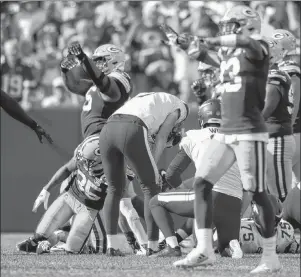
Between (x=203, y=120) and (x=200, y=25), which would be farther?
(x=200, y=25)

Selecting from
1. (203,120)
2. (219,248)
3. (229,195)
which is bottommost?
(219,248)

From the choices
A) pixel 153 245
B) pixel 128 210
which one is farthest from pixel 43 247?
pixel 153 245

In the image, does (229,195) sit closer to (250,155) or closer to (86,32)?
(250,155)

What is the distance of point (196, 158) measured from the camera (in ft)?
21.4

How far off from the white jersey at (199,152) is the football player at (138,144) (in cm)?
23

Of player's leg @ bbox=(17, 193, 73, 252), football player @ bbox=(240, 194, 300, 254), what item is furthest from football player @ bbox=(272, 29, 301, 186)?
player's leg @ bbox=(17, 193, 73, 252)

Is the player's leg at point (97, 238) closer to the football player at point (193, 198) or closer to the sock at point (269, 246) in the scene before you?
the football player at point (193, 198)

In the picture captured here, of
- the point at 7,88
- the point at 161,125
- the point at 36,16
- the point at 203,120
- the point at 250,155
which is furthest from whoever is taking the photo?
the point at 36,16

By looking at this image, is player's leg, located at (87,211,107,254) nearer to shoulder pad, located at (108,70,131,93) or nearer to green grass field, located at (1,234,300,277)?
green grass field, located at (1,234,300,277)

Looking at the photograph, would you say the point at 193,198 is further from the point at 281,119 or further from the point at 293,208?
the point at 293,208

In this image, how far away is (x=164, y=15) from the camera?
1194cm

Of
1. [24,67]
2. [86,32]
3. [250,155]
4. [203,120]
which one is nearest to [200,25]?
[86,32]

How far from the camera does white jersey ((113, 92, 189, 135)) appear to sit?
6199 millimetres

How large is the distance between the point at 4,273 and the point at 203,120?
2.50 meters
